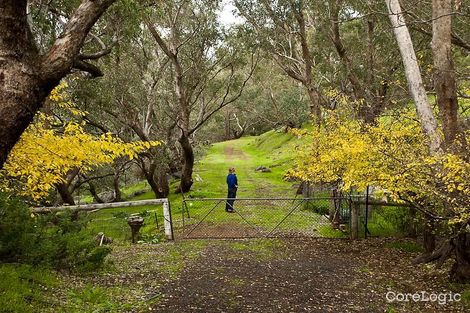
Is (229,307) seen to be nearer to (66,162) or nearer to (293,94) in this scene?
(66,162)

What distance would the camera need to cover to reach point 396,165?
859cm

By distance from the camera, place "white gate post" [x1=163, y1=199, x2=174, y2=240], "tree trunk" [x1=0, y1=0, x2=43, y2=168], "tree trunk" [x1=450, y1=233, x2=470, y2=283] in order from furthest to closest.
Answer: "white gate post" [x1=163, y1=199, x2=174, y2=240], "tree trunk" [x1=450, y1=233, x2=470, y2=283], "tree trunk" [x1=0, y1=0, x2=43, y2=168]

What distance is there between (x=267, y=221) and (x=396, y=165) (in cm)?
861

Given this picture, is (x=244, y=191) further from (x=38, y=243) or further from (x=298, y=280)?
(x=38, y=243)

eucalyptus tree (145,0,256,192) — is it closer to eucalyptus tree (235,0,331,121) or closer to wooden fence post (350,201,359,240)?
eucalyptus tree (235,0,331,121)

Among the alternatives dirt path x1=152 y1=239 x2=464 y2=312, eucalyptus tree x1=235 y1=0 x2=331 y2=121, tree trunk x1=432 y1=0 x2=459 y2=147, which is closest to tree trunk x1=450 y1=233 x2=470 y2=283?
dirt path x1=152 y1=239 x2=464 y2=312

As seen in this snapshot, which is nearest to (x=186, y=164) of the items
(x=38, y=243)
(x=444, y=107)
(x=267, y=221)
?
(x=267, y=221)

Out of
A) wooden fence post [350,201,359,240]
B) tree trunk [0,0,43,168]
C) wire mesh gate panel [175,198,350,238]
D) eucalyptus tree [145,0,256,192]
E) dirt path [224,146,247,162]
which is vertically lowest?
wire mesh gate panel [175,198,350,238]

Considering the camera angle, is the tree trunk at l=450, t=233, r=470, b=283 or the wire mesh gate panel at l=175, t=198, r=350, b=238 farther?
the wire mesh gate panel at l=175, t=198, r=350, b=238

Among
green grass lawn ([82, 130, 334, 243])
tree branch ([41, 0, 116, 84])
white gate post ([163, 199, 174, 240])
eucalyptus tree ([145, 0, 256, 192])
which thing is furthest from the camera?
eucalyptus tree ([145, 0, 256, 192])

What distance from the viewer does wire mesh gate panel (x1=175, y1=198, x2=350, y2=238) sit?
563 inches

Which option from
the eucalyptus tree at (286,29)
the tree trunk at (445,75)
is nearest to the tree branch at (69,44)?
the tree trunk at (445,75)

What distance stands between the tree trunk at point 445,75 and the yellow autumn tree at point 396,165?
0.55m

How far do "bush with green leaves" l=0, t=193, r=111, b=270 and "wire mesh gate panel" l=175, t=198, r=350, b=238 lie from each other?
4.83 metres
